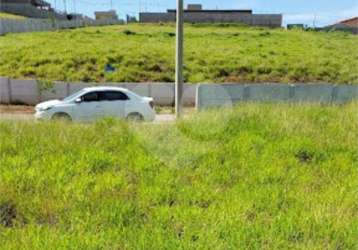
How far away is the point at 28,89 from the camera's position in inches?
780

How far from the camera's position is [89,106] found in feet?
45.7

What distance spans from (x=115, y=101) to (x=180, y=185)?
10070 mm

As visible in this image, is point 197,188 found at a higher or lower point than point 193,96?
higher

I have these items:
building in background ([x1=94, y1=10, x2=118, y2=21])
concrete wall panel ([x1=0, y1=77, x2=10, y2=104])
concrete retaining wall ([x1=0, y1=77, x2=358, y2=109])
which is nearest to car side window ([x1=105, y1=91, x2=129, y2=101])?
concrete retaining wall ([x1=0, y1=77, x2=358, y2=109])

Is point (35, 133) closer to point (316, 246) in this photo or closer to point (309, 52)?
point (316, 246)

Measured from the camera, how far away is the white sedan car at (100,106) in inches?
541

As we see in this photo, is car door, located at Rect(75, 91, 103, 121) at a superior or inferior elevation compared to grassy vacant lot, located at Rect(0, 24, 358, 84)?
inferior

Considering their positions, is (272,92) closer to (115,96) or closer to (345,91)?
(345,91)

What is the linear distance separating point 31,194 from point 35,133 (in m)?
2.04

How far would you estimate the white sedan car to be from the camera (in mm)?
13734

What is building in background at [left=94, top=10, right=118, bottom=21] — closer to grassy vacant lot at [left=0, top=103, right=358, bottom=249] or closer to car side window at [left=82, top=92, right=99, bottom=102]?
car side window at [left=82, top=92, right=99, bottom=102]

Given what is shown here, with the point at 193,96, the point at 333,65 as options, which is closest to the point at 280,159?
the point at 193,96

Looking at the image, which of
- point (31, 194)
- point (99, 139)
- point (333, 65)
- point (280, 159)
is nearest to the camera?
point (31, 194)

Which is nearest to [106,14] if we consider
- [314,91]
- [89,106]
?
[314,91]
